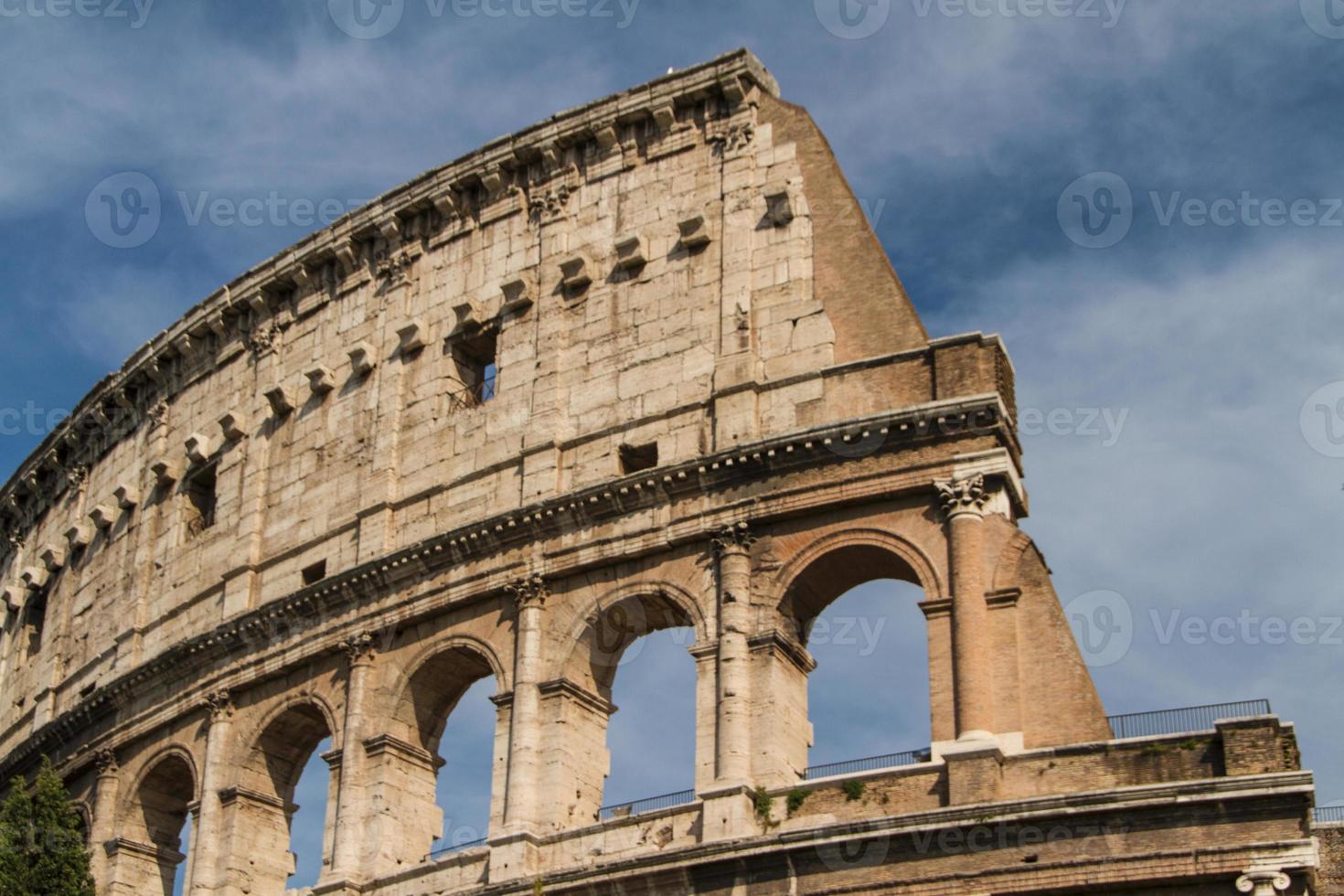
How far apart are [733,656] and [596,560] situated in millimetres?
3068

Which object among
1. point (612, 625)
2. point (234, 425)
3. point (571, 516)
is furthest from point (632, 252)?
point (234, 425)

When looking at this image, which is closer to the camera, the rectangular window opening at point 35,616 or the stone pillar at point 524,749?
the stone pillar at point 524,749

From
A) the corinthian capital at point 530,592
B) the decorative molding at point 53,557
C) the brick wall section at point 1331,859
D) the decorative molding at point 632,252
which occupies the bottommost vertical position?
the brick wall section at point 1331,859

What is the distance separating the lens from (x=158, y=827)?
36.9 m

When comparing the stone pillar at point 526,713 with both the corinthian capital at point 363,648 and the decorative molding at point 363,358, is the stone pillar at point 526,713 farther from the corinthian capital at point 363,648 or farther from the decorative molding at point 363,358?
the decorative molding at point 363,358

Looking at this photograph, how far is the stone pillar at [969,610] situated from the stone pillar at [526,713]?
20.7 feet

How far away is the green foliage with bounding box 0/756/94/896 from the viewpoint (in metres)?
32.8

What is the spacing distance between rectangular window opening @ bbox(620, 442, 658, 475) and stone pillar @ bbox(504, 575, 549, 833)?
2.21 meters

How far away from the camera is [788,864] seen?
2691 centimetres

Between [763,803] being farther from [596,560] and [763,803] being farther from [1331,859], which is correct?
[1331,859]

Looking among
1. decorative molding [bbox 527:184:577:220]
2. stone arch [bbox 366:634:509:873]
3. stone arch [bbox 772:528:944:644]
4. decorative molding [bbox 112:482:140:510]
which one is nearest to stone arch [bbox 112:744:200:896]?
stone arch [bbox 366:634:509:873]

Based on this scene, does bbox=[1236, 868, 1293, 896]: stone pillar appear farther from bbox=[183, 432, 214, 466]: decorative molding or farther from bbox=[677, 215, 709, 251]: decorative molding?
bbox=[183, 432, 214, 466]: decorative molding

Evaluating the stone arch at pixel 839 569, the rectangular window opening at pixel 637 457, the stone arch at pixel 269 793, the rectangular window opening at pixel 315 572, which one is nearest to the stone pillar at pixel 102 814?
the stone arch at pixel 269 793

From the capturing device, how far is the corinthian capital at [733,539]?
30125mm
